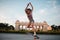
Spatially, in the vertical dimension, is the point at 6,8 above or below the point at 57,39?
above

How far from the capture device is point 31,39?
3756mm

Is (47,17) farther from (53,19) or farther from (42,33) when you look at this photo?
(42,33)

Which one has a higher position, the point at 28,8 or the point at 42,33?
the point at 28,8

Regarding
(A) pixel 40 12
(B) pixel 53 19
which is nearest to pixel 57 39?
(B) pixel 53 19

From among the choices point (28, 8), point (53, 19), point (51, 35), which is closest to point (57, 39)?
point (51, 35)

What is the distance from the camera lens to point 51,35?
151 inches

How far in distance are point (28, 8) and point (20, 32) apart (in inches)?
22.2

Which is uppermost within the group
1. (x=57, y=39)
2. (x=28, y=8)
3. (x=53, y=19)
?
(x=28, y=8)

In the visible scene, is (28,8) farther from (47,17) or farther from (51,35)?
(51,35)

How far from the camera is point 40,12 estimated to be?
12.5ft

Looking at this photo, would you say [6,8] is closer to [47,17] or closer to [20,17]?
[20,17]

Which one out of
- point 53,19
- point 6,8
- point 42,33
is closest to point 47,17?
point 53,19

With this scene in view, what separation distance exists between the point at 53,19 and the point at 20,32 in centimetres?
80

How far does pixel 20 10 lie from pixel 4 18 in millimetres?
399
